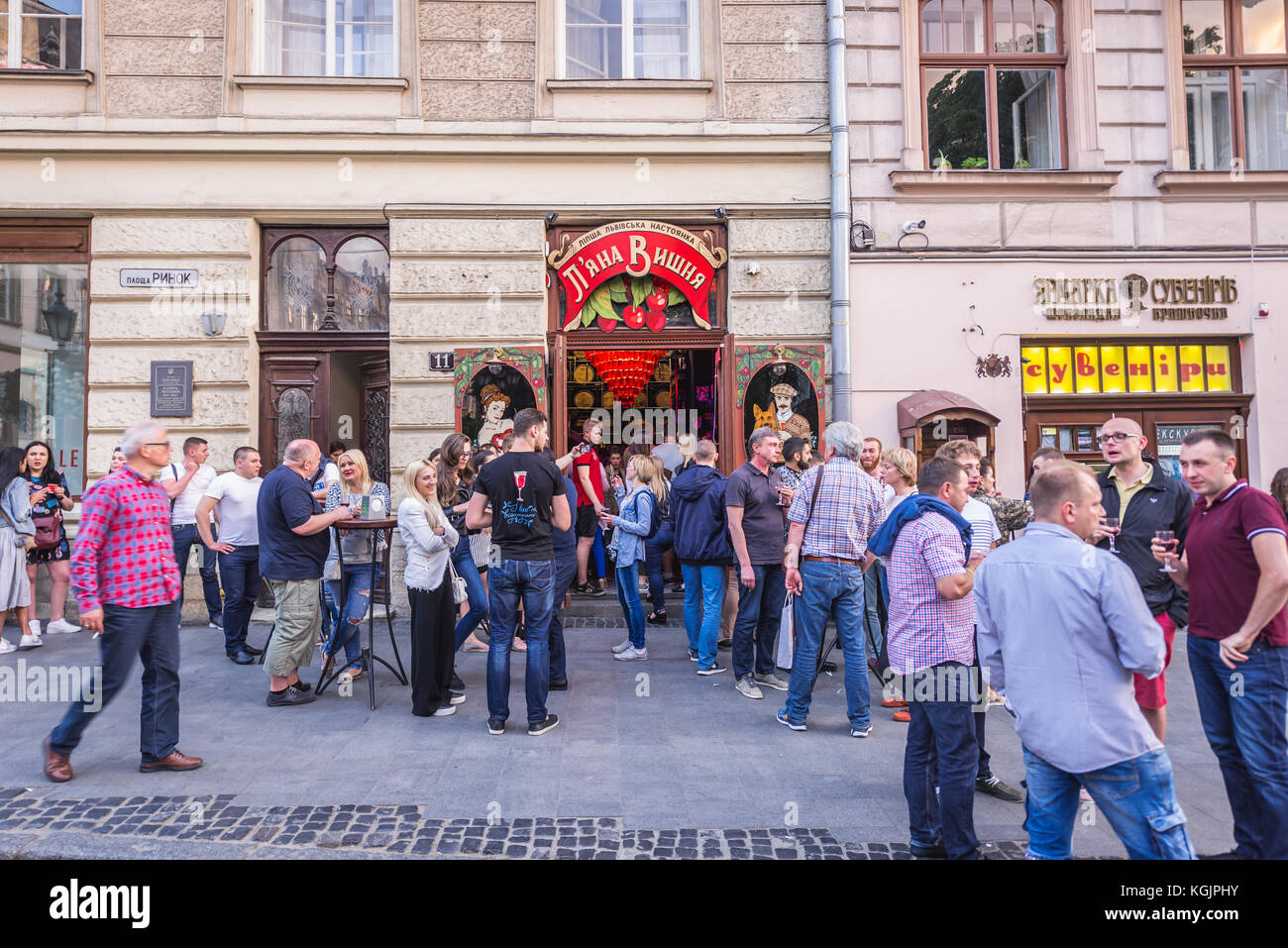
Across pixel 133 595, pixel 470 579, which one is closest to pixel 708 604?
pixel 470 579

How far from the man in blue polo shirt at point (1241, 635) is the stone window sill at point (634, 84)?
303 inches

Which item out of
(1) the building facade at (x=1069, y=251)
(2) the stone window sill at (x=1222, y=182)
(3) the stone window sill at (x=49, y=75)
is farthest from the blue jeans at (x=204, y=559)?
(2) the stone window sill at (x=1222, y=182)

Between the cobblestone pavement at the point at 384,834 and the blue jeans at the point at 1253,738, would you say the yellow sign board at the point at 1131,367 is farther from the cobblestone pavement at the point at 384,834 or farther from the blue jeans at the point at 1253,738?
the cobblestone pavement at the point at 384,834

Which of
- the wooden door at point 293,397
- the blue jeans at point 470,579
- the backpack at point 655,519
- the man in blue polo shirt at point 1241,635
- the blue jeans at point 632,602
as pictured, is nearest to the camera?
the man in blue polo shirt at point 1241,635

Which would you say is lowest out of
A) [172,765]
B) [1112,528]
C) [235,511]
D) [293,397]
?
[172,765]

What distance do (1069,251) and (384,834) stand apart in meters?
9.61

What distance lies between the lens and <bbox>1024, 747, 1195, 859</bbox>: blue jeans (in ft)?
8.79

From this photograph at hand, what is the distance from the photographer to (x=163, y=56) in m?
9.48

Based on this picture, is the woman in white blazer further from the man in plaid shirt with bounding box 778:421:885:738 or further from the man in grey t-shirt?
the man in plaid shirt with bounding box 778:421:885:738

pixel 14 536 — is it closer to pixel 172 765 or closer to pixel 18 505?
pixel 18 505

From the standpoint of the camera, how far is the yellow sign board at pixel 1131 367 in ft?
32.0

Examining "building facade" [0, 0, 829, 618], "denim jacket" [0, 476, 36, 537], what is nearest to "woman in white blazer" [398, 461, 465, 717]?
"building facade" [0, 0, 829, 618]

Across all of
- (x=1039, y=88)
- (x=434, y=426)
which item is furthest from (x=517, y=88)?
(x=1039, y=88)

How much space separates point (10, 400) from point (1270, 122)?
15.7 meters
